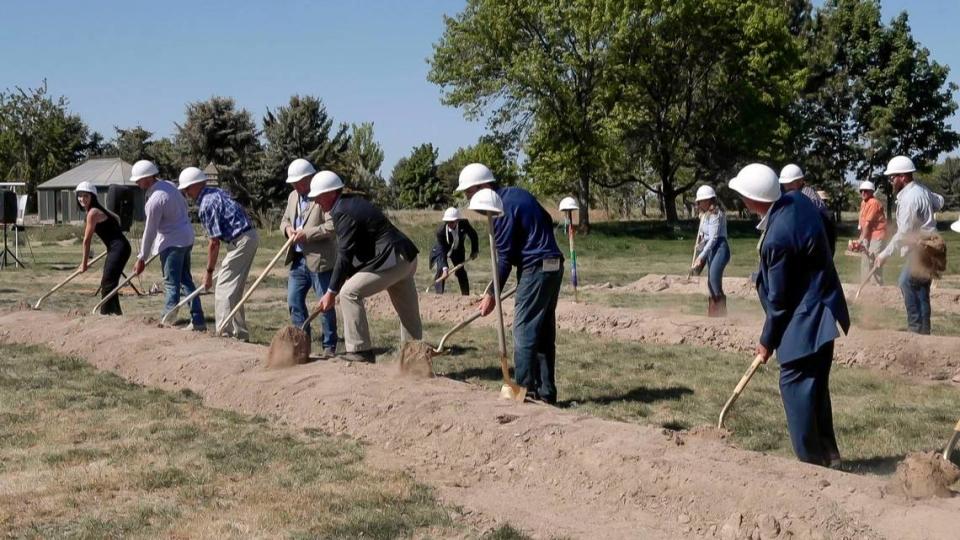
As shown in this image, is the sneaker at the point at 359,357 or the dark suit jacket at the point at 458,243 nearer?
the sneaker at the point at 359,357

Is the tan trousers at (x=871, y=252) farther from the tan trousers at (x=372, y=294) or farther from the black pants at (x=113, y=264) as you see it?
the black pants at (x=113, y=264)

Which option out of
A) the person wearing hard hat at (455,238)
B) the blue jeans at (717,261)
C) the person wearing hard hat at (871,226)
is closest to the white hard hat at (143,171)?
the person wearing hard hat at (455,238)

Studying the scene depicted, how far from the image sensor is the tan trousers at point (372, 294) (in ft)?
30.1

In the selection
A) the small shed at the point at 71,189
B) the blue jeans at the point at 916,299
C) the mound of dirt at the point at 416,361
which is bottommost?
the mound of dirt at the point at 416,361

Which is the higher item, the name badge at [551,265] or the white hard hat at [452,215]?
the white hard hat at [452,215]

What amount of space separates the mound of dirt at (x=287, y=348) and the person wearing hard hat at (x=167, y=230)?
3.03 meters

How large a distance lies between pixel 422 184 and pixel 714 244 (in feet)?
208

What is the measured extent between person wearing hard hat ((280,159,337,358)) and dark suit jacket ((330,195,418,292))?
0.70 m

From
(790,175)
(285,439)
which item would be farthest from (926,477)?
(790,175)

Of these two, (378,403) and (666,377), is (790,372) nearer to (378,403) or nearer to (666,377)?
(378,403)

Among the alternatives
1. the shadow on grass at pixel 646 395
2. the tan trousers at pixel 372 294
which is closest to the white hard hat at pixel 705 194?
the shadow on grass at pixel 646 395

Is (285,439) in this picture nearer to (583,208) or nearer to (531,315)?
(531,315)

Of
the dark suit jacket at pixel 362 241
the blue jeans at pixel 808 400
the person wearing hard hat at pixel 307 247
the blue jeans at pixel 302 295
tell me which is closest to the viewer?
the blue jeans at pixel 808 400

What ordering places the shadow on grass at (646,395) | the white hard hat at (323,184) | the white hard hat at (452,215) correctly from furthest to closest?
the white hard hat at (452,215) → the white hard hat at (323,184) → the shadow on grass at (646,395)
